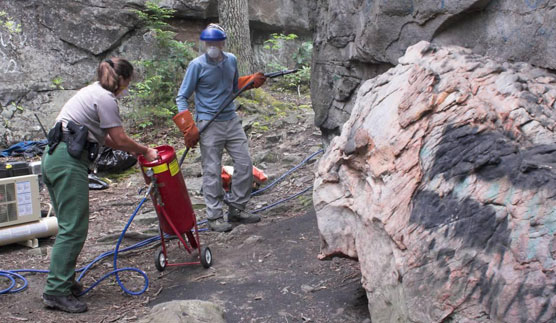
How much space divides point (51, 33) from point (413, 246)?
31.4 feet

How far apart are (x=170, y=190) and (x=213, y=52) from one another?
176 centimetres

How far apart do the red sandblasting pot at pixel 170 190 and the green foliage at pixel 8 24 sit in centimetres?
704

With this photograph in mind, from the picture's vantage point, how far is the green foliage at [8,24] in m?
9.62

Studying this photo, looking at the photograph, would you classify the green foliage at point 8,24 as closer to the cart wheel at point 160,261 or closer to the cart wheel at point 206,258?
the cart wheel at point 160,261

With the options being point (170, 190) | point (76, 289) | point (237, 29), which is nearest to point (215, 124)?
point (170, 190)

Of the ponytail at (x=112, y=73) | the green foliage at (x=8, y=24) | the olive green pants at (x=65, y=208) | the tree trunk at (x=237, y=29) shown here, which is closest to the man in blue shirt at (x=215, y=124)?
the ponytail at (x=112, y=73)

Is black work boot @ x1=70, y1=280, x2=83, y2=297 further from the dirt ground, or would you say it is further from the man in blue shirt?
the man in blue shirt

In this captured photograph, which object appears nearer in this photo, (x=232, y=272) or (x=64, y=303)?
(x=64, y=303)

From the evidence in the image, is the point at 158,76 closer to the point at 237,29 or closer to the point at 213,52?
the point at 237,29

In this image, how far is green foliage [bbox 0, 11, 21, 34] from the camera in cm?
962

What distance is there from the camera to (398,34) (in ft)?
15.0

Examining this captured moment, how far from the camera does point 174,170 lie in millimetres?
4273

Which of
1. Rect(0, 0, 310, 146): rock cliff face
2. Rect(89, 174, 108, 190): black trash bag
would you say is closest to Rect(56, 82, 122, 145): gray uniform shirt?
Rect(89, 174, 108, 190): black trash bag

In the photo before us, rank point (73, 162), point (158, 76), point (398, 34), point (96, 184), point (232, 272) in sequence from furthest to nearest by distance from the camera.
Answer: point (158, 76), point (96, 184), point (398, 34), point (232, 272), point (73, 162)
